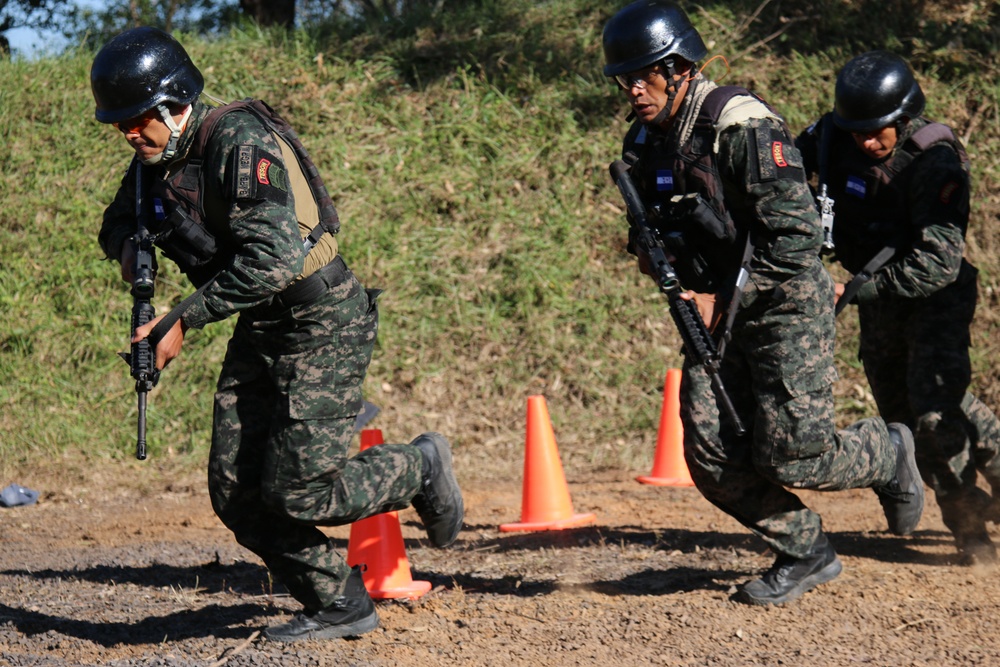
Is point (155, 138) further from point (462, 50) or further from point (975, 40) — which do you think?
point (975, 40)

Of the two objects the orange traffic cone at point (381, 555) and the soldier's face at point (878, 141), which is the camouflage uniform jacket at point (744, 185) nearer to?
the soldier's face at point (878, 141)

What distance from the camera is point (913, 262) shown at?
15.3ft

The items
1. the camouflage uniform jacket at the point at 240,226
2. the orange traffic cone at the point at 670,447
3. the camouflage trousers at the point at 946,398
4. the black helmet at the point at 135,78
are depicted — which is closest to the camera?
the camouflage uniform jacket at the point at 240,226

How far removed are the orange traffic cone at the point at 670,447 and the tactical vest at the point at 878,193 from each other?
2.00 metres

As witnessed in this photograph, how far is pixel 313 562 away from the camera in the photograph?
3.90m

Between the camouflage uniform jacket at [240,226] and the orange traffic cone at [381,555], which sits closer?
the camouflage uniform jacket at [240,226]

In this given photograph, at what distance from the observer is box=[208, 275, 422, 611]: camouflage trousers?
3760 millimetres

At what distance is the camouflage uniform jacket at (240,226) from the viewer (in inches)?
139

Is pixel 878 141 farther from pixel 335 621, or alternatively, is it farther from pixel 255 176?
pixel 335 621

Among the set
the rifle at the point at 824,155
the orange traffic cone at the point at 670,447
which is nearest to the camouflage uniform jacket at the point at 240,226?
the rifle at the point at 824,155

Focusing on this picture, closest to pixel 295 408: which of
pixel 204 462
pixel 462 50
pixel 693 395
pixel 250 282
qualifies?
pixel 250 282

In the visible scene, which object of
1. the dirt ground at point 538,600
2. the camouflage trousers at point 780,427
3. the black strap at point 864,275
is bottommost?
the dirt ground at point 538,600

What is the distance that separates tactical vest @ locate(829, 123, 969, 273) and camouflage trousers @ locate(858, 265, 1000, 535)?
341 millimetres

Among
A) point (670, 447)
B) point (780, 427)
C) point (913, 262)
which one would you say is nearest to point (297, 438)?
point (780, 427)
